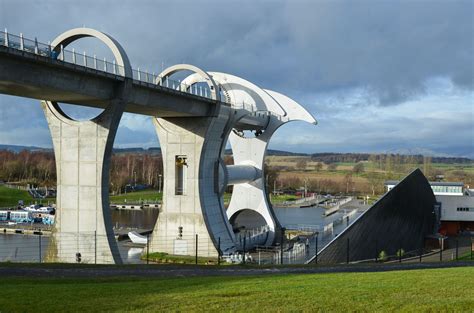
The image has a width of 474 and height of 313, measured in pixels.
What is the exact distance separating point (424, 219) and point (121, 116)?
27.2 m

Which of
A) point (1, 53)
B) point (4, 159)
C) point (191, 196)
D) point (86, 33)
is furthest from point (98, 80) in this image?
point (4, 159)

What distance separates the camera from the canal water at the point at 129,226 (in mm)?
33281

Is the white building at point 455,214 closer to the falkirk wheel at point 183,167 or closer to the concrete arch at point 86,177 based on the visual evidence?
the falkirk wheel at point 183,167

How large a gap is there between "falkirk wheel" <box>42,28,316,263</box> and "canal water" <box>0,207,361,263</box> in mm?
2450

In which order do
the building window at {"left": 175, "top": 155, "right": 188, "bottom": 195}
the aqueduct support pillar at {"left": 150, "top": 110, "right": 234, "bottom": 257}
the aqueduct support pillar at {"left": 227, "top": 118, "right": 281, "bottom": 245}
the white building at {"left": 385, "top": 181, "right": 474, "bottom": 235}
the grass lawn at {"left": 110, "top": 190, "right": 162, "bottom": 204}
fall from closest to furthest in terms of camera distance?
the aqueduct support pillar at {"left": 150, "top": 110, "right": 234, "bottom": 257} < the building window at {"left": 175, "top": 155, "right": 188, "bottom": 195} < the aqueduct support pillar at {"left": 227, "top": 118, "right": 281, "bottom": 245} < the white building at {"left": 385, "top": 181, "right": 474, "bottom": 235} < the grass lawn at {"left": 110, "top": 190, "right": 162, "bottom": 204}

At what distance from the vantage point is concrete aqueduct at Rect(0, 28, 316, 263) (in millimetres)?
19750

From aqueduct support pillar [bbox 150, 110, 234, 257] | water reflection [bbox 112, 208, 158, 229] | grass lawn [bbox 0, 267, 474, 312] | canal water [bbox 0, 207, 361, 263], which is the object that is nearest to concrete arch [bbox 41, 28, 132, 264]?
canal water [bbox 0, 207, 361, 263]

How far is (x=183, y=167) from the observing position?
101ft

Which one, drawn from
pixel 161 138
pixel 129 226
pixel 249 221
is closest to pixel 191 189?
pixel 161 138

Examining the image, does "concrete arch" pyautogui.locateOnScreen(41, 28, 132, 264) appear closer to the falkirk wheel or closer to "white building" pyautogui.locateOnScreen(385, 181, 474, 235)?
the falkirk wheel

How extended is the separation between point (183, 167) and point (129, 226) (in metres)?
24.7

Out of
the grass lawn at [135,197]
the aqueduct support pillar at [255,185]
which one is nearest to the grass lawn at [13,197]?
the grass lawn at [135,197]

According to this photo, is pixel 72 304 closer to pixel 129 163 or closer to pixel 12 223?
pixel 12 223

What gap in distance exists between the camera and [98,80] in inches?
826
